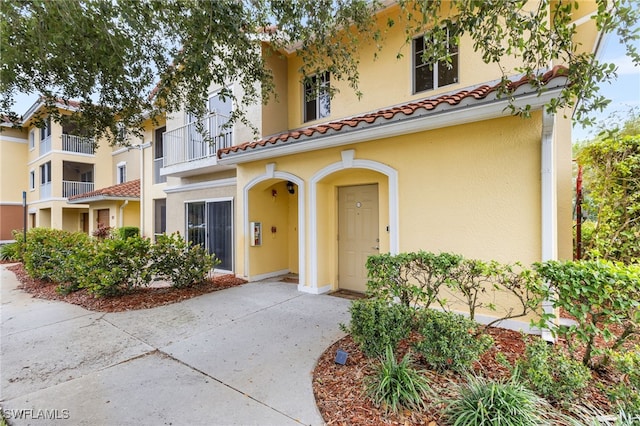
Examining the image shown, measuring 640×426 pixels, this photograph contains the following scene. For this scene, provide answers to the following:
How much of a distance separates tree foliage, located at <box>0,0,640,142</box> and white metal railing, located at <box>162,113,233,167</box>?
421 cm

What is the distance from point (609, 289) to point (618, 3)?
2781mm

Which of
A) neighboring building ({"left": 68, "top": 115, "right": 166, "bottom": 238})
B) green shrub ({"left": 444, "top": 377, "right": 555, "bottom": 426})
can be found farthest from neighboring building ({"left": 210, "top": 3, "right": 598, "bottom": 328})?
neighboring building ({"left": 68, "top": 115, "right": 166, "bottom": 238})

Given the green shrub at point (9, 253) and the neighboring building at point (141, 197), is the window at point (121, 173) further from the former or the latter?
the green shrub at point (9, 253)

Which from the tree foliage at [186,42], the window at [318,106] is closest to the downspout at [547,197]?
the tree foliage at [186,42]

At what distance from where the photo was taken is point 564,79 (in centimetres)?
377

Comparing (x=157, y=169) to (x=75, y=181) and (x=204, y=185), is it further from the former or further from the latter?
(x=75, y=181)

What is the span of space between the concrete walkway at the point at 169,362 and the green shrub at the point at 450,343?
4.81 ft

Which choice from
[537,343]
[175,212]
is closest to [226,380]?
[537,343]

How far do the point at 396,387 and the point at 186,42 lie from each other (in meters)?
4.88

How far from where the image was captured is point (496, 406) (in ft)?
8.53

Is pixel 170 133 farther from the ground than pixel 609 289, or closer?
farther from the ground

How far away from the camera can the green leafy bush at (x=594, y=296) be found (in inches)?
109

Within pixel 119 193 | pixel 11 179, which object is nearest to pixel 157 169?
pixel 119 193

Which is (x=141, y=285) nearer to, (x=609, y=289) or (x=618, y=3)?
(x=609, y=289)
